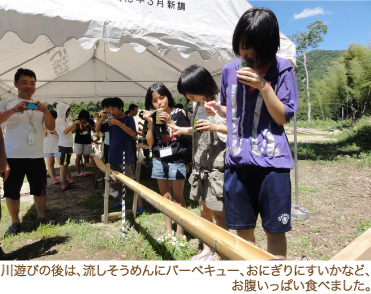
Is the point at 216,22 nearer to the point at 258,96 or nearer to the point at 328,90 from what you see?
the point at 258,96

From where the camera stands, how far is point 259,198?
126 centimetres

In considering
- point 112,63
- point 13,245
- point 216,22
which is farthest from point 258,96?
point 112,63

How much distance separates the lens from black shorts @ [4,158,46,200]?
2.85 meters

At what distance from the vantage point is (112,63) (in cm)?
697

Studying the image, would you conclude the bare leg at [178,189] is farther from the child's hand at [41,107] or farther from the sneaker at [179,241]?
the child's hand at [41,107]

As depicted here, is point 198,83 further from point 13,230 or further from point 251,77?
point 13,230

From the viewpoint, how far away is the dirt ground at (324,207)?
278 centimetres

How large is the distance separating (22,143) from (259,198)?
8.48ft

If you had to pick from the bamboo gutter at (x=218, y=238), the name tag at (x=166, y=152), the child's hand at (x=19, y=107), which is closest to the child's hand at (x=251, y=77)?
the bamboo gutter at (x=218, y=238)

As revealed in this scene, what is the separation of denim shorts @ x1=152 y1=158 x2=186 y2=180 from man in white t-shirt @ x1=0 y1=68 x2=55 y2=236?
1.34 metres

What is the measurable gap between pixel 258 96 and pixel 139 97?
24.0 ft

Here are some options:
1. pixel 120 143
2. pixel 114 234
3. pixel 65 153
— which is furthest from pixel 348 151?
pixel 114 234

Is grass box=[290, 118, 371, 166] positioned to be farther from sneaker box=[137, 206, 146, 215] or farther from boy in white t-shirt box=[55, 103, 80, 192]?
boy in white t-shirt box=[55, 103, 80, 192]

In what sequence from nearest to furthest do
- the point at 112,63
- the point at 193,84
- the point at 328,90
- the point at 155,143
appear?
the point at 193,84 → the point at 155,143 → the point at 112,63 → the point at 328,90
